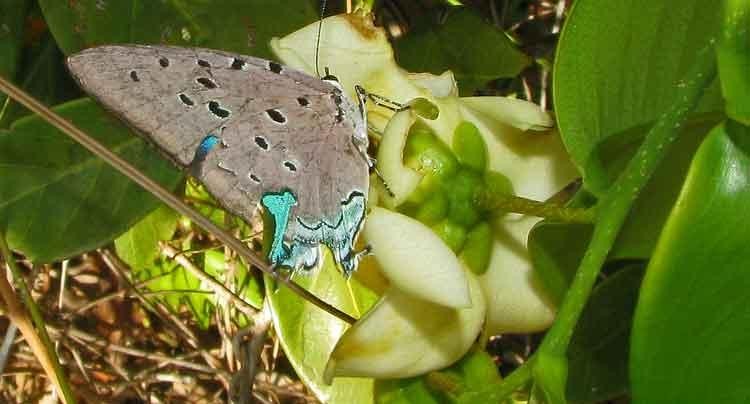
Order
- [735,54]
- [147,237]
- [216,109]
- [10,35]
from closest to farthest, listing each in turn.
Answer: [735,54] → [216,109] → [10,35] → [147,237]

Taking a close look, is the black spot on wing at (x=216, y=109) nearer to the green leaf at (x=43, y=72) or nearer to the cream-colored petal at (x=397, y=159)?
the cream-colored petal at (x=397, y=159)

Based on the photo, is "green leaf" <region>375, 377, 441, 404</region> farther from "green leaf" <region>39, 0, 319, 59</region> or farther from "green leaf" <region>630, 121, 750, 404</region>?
"green leaf" <region>39, 0, 319, 59</region>

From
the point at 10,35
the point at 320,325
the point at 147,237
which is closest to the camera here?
the point at 320,325

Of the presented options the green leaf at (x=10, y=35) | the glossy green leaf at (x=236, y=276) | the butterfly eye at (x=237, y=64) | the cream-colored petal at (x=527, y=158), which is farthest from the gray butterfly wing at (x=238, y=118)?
the glossy green leaf at (x=236, y=276)

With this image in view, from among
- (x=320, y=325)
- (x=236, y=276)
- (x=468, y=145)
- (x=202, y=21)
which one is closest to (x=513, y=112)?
(x=468, y=145)

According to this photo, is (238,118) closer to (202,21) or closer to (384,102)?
(384,102)

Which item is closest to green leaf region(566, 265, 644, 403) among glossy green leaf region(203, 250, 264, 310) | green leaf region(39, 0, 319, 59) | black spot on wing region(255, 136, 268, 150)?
black spot on wing region(255, 136, 268, 150)

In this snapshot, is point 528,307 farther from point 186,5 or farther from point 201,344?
point 201,344
